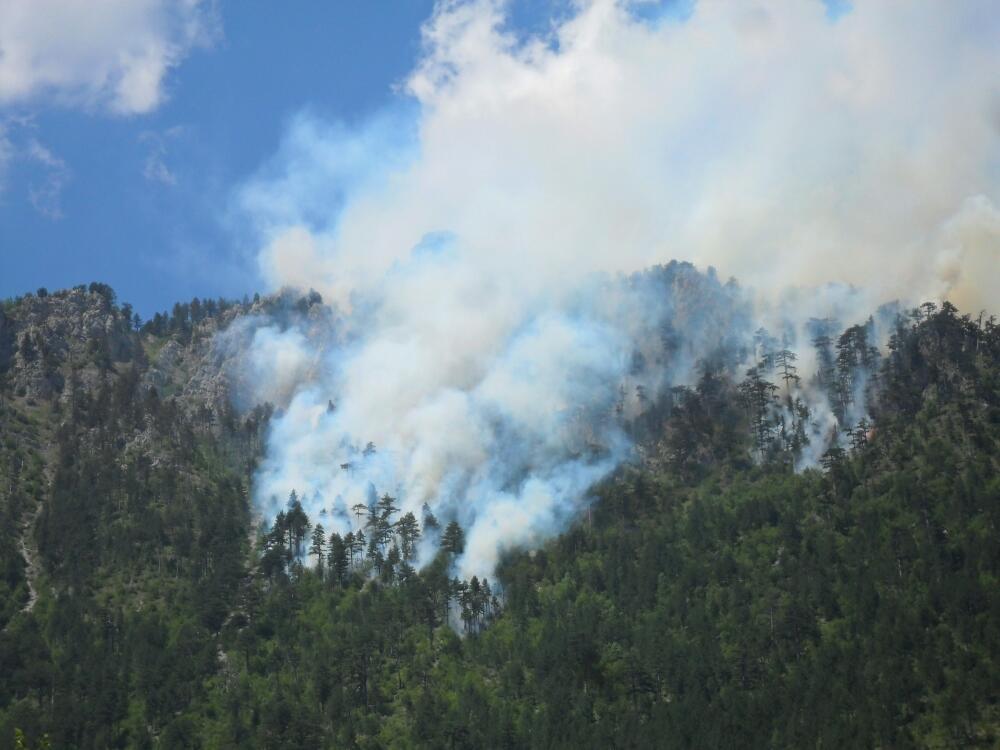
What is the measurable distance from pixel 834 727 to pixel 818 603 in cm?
3097

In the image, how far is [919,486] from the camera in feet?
636

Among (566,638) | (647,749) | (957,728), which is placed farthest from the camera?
(566,638)

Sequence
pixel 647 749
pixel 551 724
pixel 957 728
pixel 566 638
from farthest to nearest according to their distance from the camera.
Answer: pixel 566 638
pixel 551 724
pixel 647 749
pixel 957 728

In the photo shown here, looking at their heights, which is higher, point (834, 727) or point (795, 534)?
point (795, 534)

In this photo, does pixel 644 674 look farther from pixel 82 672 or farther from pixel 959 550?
pixel 82 672

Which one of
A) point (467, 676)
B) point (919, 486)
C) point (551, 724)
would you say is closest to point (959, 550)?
point (919, 486)

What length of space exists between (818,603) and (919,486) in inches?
1226

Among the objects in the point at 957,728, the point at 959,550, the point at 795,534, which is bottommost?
the point at 957,728

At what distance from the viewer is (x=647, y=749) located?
158 meters

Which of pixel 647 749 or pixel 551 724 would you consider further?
pixel 551 724

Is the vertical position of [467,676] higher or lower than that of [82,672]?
lower

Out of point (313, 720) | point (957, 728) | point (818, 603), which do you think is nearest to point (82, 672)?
point (313, 720)

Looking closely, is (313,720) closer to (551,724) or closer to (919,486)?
(551,724)

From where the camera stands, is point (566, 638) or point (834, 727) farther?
point (566, 638)
